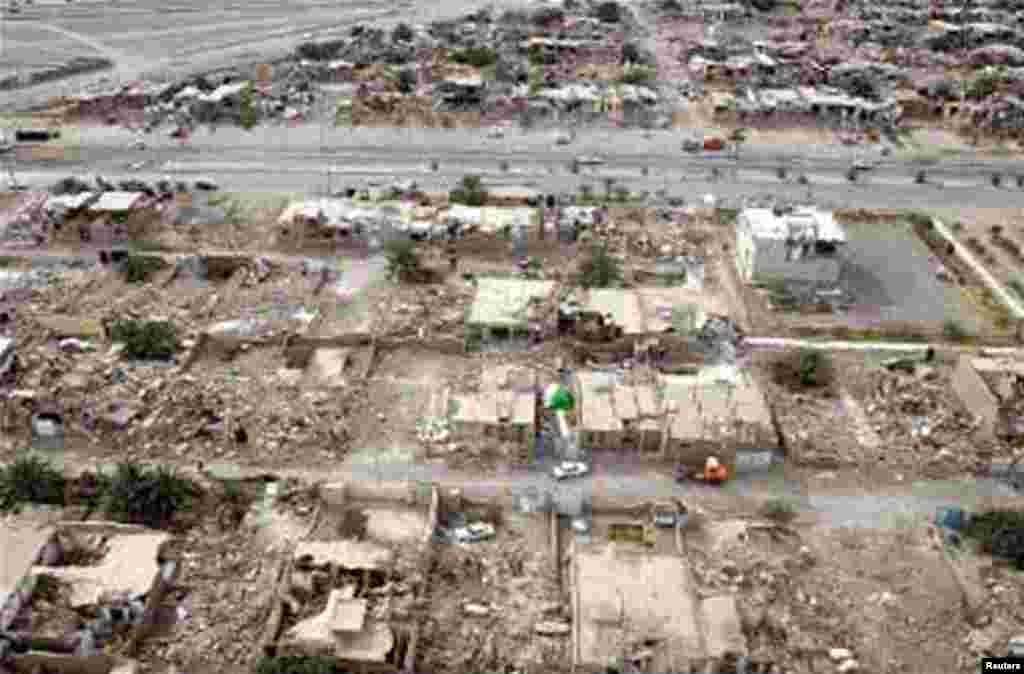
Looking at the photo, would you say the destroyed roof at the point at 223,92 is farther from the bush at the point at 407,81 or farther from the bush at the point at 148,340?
the bush at the point at 148,340

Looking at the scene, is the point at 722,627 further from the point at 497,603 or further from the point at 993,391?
the point at 993,391

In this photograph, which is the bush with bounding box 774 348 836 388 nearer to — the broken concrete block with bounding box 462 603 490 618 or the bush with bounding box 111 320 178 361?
the broken concrete block with bounding box 462 603 490 618

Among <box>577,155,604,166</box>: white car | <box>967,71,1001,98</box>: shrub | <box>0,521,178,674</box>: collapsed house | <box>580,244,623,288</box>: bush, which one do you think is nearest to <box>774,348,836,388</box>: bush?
<box>580,244,623,288</box>: bush

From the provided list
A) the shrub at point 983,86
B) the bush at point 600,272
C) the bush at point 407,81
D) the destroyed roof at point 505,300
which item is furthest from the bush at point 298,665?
the shrub at point 983,86

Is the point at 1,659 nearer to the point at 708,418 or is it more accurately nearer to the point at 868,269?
the point at 708,418

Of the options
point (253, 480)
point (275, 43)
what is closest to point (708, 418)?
point (253, 480)

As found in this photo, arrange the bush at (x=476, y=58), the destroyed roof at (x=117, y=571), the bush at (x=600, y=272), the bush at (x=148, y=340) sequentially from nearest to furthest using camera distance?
the destroyed roof at (x=117, y=571) → the bush at (x=148, y=340) → the bush at (x=600, y=272) → the bush at (x=476, y=58)
